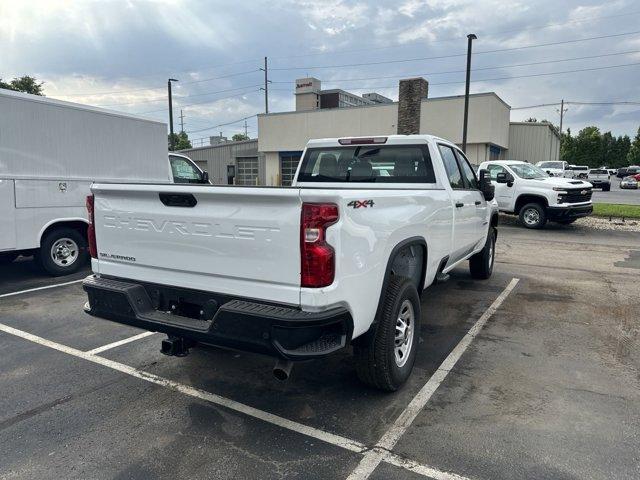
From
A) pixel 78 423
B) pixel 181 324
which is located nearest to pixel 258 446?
pixel 181 324

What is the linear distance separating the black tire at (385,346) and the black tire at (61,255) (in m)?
6.26

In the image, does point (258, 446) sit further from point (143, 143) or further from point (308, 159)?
point (143, 143)

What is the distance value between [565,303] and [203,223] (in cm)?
528

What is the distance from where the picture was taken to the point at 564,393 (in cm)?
379

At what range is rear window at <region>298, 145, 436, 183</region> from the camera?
16.5 ft

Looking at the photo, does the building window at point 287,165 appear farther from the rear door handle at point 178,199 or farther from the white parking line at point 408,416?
the rear door handle at point 178,199

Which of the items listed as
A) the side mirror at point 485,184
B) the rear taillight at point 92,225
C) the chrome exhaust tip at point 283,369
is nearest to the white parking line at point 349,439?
the chrome exhaust tip at point 283,369

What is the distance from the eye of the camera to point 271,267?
2.87 metres

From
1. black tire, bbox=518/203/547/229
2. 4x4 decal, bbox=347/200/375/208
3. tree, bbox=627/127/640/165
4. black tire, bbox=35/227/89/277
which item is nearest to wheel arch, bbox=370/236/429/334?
4x4 decal, bbox=347/200/375/208

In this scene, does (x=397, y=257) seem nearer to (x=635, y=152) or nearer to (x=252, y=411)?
(x=252, y=411)

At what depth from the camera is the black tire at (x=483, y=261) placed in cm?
738

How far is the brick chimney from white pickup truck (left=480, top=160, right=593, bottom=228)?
1284cm

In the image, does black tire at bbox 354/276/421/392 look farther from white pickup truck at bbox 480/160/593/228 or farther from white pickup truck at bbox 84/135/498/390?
white pickup truck at bbox 480/160/593/228

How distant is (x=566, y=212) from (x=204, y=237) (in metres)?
12.8
